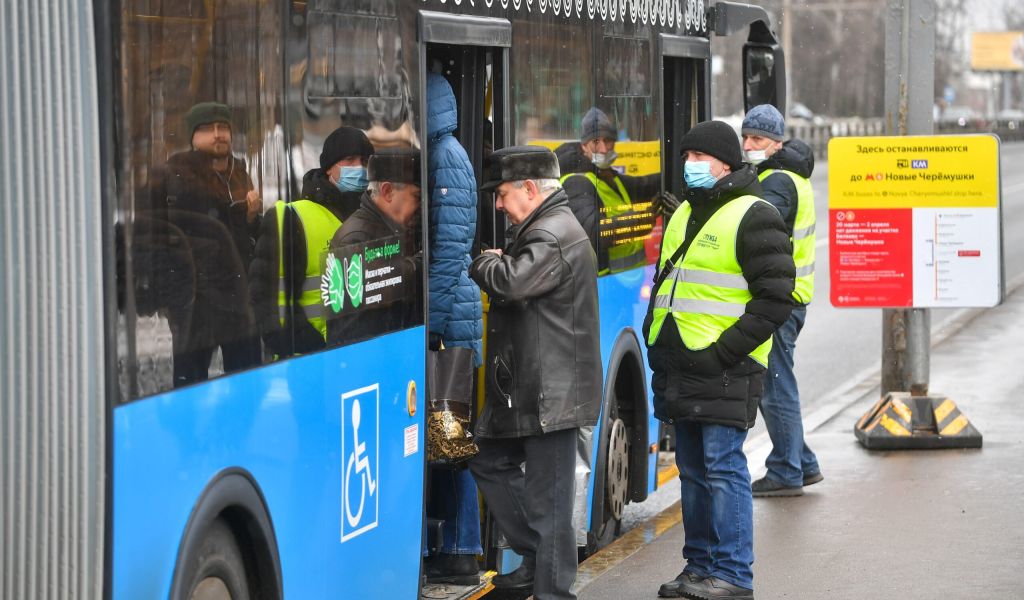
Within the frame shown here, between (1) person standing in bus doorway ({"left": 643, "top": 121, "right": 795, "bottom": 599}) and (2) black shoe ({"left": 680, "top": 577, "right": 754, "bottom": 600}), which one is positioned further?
(2) black shoe ({"left": 680, "top": 577, "right": 754, "bottom": 600})

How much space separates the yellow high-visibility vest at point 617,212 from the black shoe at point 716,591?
4.76 feet

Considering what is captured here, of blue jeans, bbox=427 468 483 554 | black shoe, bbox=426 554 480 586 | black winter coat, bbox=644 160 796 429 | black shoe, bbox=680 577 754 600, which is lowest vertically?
black shoe, bbox=680 577 754 600

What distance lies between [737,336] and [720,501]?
0.69 meters

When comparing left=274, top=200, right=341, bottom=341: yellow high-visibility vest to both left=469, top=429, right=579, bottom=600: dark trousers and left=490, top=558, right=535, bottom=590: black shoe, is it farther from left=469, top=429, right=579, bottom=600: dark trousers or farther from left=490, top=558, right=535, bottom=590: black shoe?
left=490, top=558, right=535, bottom=590: black shoe

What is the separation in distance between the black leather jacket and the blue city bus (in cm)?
38

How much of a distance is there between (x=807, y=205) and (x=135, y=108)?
17.4 feet

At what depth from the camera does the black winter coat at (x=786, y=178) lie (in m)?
8.48

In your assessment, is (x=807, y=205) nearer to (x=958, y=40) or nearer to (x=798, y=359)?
(x=798, y=359)

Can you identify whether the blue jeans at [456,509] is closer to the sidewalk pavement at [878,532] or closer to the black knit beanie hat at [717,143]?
the sidewalk pavement at [878,532]

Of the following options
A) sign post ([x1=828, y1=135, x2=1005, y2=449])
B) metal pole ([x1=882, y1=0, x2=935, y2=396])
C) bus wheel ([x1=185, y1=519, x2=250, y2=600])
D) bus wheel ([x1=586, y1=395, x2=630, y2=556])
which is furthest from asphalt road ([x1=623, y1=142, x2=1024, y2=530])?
bus wheel ([x1=185, y1=519, x2=250, y2=600])


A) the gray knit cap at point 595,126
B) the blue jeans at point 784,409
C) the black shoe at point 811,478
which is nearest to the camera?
the gray knit cap at point 595,126

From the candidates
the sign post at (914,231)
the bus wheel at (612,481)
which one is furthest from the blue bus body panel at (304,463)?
the sign post at (914,231)

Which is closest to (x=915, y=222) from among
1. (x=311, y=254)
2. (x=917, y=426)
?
(x=917, y=426)

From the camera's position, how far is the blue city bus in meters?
3.51
